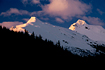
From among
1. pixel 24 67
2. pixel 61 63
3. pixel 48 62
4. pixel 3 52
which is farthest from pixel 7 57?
pixel 61 63

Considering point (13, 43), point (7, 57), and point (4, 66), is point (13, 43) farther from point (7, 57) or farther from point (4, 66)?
point (4, 66)

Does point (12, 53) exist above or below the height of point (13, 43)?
below

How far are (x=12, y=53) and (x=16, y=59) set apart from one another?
666 centimetres

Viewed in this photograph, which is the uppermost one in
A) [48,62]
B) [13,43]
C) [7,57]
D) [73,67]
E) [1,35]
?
[1,35]

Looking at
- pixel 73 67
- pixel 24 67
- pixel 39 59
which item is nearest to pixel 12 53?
pixel 24 67

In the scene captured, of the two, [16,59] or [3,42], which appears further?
[3,42]

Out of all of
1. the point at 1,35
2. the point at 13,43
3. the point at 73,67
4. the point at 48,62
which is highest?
the point at 1,35

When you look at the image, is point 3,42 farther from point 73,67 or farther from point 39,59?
point 73,67

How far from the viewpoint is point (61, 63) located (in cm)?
8294

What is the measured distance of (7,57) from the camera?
62250mm

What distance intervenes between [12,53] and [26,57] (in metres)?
10.4

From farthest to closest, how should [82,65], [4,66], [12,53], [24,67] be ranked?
[82,65], [12,53], [24,67], [4,66]

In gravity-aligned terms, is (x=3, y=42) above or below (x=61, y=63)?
above

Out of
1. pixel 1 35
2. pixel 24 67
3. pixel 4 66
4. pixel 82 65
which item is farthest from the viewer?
pixel 82 65
